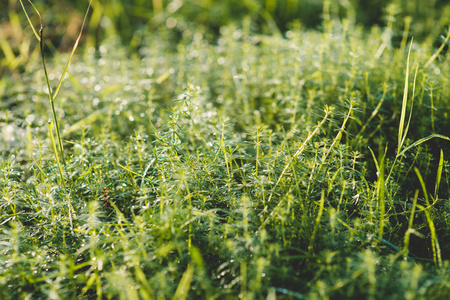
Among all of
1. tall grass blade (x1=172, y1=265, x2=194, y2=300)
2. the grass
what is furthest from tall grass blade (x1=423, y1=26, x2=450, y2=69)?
tall grass blade (x1=172, y1=265, x2=194, y2=300)

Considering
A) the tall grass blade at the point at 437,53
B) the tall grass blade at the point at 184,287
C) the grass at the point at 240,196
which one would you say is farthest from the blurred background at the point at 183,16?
the tall grass blade at the point at 184,287

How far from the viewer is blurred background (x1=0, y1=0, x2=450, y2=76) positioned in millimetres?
4184

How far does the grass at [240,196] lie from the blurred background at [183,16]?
1.56 meters

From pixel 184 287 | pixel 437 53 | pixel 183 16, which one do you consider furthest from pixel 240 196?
pixel 183 16

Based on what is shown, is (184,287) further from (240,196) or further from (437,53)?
(437,53)

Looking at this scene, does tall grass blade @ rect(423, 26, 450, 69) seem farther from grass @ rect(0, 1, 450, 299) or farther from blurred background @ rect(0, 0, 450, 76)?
blurred background @ rect(0, 0, 450, 76)

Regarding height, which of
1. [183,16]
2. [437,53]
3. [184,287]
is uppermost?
[183,16]

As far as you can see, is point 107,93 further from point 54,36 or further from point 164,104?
point 54,36

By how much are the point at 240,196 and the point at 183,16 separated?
3.27 meters

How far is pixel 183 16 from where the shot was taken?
14.3ft

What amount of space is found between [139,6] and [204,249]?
13.3ft

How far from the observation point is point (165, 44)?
361cm

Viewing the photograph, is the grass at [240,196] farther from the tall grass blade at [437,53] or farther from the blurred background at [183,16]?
the blurred background at [183,16]

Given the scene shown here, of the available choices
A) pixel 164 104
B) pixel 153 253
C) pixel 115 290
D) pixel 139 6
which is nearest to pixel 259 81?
pixel 164 104
